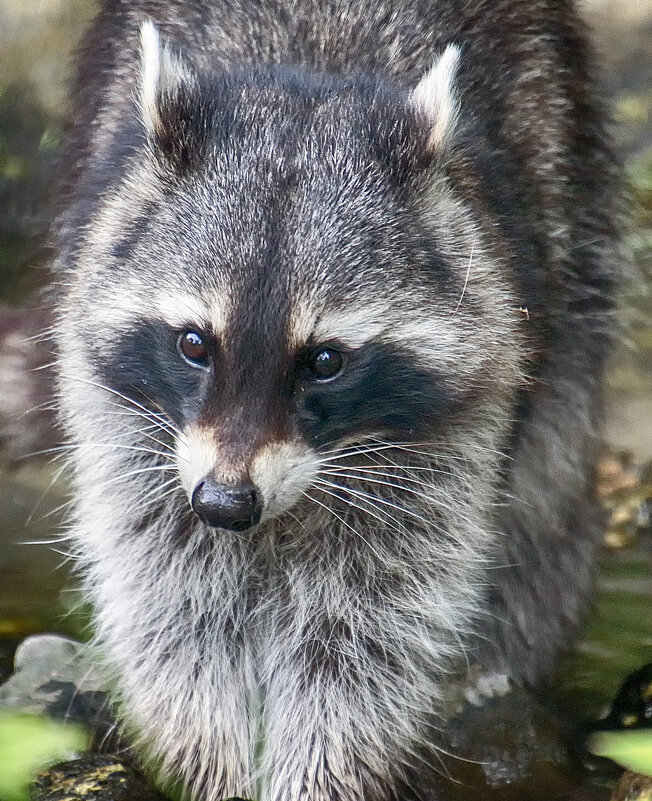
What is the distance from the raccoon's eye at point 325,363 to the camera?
268cm

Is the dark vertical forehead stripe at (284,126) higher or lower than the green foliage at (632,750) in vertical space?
higher

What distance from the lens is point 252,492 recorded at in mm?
2525

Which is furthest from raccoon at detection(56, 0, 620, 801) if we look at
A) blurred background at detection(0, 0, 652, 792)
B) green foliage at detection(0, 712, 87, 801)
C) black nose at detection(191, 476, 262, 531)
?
green foliage at detection(0, 712, 87, 801)

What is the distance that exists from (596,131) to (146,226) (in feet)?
6.58

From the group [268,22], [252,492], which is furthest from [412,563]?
[268,22]

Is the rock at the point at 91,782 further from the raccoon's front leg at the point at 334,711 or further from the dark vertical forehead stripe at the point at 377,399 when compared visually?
the dark vertical forehead stripe at the point at 377,399

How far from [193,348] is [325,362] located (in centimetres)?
30

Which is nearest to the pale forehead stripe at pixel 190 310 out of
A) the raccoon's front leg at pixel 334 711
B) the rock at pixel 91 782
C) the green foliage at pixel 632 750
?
the raccoon's front leg at pixel 334 711

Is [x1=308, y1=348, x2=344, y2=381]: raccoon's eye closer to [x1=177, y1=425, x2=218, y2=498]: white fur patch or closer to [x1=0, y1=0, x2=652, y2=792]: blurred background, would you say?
[x1=177, y1=425, x2=218, y2=498]: white fur patch

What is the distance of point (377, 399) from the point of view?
2.82 m

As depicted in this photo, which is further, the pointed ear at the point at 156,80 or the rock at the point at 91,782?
the rock at the point at 91,782

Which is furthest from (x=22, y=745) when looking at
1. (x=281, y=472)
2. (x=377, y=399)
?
(x=377, y=399)

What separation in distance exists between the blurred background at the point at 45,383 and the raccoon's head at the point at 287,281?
1425 millimetres

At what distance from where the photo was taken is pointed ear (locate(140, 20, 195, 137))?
291cm
